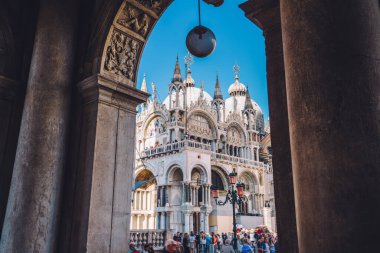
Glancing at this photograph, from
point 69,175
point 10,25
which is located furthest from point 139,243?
point 10,25

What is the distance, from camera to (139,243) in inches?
436

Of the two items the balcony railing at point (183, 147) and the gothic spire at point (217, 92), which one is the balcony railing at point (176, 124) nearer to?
the balcony railing at point (183, 147)

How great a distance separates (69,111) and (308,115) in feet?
12.4

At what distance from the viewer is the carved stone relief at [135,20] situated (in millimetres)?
4746

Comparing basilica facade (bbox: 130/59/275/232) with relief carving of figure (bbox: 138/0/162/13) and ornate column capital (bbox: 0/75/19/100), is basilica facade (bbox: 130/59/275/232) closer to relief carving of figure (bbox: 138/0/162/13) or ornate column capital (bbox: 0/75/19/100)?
relief carving of figure (bbox: 138/0/162/13)

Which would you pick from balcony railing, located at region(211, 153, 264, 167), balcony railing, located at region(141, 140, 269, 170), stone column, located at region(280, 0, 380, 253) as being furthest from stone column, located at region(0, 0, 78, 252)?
balcony railing, located at region(211, 153, 264, 167)

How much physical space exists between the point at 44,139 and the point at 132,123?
1.22 metres

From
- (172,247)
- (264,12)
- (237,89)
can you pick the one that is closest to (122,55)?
(264,12)

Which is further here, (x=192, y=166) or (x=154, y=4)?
(x=192, y=166)

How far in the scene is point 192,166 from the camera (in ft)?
92.7

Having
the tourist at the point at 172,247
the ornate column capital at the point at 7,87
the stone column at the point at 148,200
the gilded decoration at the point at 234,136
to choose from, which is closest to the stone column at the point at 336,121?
the tourist at the point at 172,247

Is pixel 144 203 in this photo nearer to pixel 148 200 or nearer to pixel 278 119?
pixel 148 200

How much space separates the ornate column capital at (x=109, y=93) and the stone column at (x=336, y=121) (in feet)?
10.5

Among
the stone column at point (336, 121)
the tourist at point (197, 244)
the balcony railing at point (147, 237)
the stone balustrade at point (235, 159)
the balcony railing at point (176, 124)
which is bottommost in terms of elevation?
the tourist at point (197, 244)
